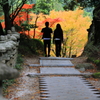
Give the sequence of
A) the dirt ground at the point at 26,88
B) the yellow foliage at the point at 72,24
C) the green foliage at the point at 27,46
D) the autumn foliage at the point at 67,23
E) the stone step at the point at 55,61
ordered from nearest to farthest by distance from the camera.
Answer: the dirt ground at the point at 26,88
the stone step at the point at 55,61
the green foliage at the point at 27,46
the autumn foliage at the point at 67,23
the yellow foliage at the point at 72,24

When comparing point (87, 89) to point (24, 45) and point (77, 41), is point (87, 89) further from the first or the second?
point (77, 41)

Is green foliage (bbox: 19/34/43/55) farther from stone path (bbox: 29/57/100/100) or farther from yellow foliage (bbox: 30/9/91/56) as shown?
yellow foliage (bbox: 30/9/91/56)

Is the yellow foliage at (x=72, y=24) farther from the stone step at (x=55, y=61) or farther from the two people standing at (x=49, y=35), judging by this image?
the stone step at (x=55, y=61)

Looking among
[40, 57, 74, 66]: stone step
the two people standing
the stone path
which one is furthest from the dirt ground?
the two people standing

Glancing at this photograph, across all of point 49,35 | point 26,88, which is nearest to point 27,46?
point 49,35

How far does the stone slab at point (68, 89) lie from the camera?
5.58m

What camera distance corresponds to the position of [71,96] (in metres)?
5.63

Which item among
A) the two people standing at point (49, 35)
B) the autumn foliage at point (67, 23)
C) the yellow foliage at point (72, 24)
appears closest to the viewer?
the two people standing at point (49, 35)

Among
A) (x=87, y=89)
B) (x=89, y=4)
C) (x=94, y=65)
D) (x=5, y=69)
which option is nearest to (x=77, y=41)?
(x=89, y=4)

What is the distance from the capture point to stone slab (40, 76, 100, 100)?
558 cm

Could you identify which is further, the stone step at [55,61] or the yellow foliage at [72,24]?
the yellow foliage at [72,24]

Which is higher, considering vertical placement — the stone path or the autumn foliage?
the autumn foliage

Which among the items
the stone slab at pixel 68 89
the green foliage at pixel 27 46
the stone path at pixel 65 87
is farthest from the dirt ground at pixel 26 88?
the green foliage at pixel 27 46

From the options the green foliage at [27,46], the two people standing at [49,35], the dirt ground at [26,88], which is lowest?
the dirt ground at [26,88]
